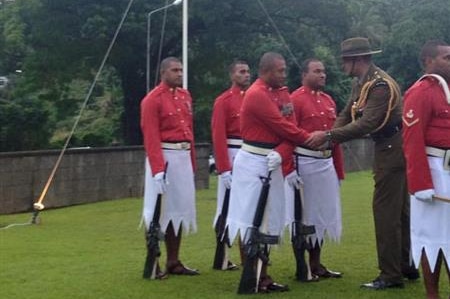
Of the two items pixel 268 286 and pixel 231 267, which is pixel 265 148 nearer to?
pixel 268 286

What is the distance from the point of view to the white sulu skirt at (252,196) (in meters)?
7.87

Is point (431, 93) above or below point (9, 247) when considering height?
above

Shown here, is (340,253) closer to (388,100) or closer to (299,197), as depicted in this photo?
(299,197)

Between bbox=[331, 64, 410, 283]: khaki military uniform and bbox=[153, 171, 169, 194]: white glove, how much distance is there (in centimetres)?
156

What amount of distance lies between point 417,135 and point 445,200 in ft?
1.60

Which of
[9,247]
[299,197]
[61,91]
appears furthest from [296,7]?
[299,197]

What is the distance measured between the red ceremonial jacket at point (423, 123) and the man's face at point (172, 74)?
2.61 metres

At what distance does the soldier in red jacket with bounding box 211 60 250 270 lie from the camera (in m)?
9.09

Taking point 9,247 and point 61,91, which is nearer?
point 9,247

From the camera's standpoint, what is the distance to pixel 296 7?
29.3 metres

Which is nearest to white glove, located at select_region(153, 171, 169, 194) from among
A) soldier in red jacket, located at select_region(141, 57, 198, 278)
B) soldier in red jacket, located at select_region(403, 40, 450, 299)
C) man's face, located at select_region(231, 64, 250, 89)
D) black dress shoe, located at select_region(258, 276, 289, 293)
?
soldier in red jacket, located at select_region(141, 57, 198, 278)

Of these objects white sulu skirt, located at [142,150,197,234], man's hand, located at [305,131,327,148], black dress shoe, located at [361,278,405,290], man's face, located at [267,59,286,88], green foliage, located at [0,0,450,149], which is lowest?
black dress shoe, located at [361,278,405,290]

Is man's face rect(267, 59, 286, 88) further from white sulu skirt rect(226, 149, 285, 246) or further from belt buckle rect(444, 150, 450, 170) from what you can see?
belt buckle rect(444, 150, 450, 170)

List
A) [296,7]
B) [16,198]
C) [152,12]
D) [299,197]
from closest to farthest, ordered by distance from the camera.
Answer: [299,197] < [16,198] < [152,12] < [296,7]
